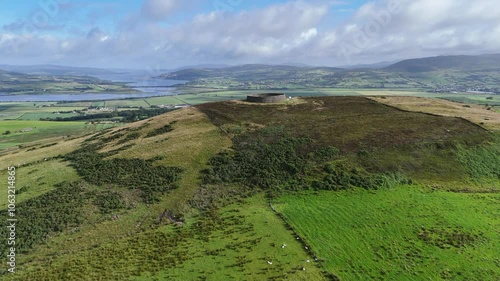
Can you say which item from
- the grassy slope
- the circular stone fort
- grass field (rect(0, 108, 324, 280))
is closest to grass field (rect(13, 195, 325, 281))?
grass field (rect(0, 108, 324, 280))

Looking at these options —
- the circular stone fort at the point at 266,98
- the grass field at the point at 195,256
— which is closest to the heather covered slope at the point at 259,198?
the grass field at the point at 195,256

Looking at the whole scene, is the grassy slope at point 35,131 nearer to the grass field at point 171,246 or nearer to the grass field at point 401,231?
the grass field at point 171,246

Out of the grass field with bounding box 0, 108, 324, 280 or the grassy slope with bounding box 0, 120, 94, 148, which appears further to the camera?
the grassy slope with bounding box 0, 120, 94, 148

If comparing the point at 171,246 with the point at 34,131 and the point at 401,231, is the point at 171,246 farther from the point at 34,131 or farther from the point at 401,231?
the point at 34,131

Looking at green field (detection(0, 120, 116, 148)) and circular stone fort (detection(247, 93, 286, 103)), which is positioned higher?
circular stone fort (detection(247, 93, 286, 103))

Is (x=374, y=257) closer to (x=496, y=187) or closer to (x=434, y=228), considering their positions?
(x=434, y=228)

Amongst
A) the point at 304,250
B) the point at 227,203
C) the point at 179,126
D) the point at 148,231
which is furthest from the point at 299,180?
the point at 179,126

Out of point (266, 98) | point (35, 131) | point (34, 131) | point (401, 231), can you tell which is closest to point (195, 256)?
point (401, 231)

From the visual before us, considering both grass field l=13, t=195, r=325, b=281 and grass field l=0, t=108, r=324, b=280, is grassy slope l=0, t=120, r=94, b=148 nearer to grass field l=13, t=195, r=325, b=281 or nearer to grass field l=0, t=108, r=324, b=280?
grass field l=0, t=108, r=324, b=280

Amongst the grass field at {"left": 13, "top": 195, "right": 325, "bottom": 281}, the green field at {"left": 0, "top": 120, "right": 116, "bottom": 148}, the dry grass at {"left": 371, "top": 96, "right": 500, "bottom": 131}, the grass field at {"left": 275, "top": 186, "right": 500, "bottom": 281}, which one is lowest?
the green field at {"left": 0, "top": 120, "right": 116, "bottom": 148}
